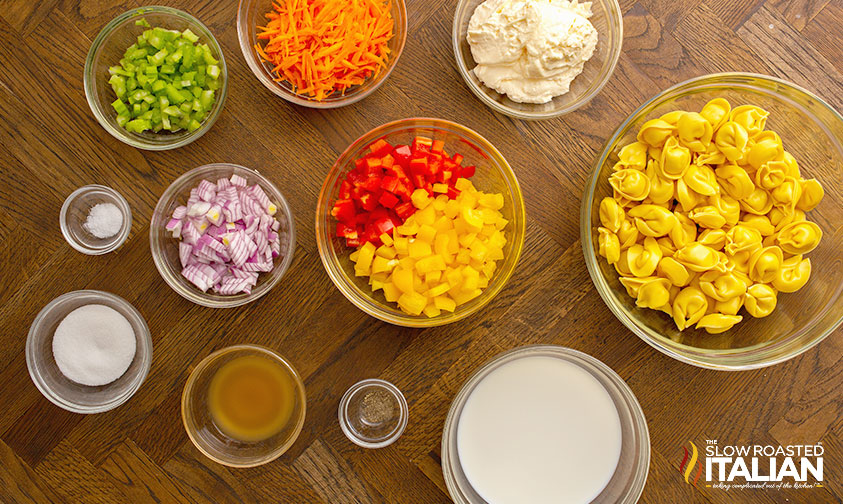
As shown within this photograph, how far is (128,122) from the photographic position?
1.48 meters

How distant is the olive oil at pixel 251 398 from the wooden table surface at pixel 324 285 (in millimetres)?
66

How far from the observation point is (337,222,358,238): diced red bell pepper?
1455mm

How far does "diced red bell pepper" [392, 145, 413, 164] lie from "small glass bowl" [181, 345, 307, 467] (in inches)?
25.5

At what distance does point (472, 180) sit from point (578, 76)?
43cm

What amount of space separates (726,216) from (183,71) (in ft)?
4.93

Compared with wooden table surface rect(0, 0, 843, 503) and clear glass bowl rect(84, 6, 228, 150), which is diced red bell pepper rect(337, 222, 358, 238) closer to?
wooden table surface rect(0, 0, 843, 503)

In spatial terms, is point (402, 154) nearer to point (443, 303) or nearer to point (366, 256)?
point (366, 256)

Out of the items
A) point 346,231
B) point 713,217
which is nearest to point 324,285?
point 346,231

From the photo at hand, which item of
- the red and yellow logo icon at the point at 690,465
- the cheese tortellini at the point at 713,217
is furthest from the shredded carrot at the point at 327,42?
the red and yellow logo icon at the point at 690,465

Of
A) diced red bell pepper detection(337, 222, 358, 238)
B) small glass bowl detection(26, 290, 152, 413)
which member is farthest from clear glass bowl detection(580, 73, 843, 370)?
small glass bowl detection(26, 290, 152, 413)

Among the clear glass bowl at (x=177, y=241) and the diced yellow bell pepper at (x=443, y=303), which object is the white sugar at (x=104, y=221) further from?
the diced yellow bell pepper at (x=443, y=303)

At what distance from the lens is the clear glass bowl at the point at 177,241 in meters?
1.48

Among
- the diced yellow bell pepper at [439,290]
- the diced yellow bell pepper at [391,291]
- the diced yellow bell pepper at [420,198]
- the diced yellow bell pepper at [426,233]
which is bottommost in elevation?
the diced yellow bell pepper at [391,291]

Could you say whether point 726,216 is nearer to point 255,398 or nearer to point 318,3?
point 318,3
